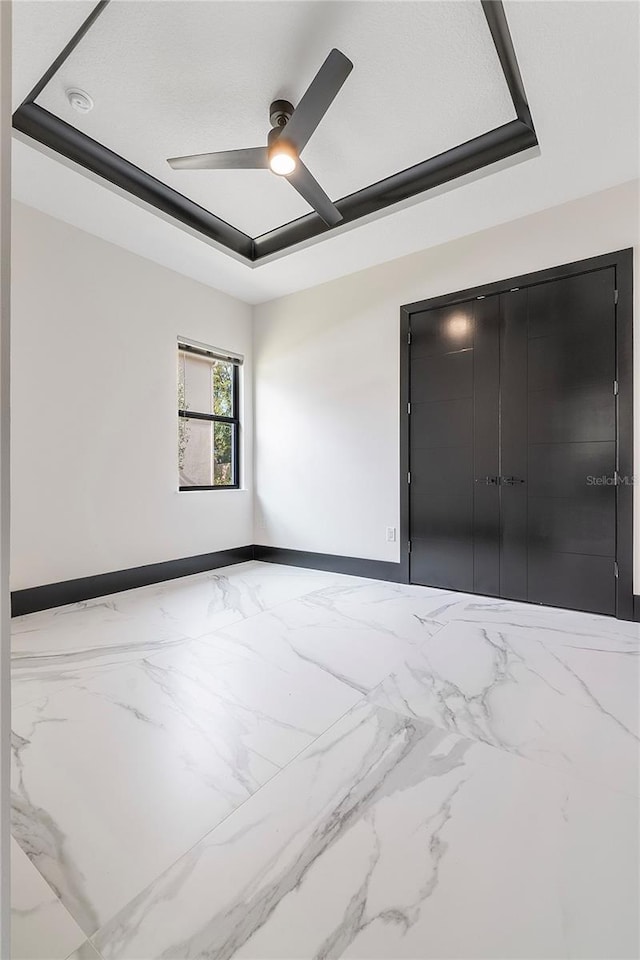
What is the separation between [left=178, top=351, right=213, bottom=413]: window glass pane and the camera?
12.6ft

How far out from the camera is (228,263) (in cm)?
346

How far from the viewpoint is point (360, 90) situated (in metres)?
2.02

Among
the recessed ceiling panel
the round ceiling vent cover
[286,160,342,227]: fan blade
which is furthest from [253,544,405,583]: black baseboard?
the round ceiling vent cover

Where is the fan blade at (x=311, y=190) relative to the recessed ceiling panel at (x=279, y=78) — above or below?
below

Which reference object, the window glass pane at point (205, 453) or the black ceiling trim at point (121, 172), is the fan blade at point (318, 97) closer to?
the black ceiling trim at point (121, 172)

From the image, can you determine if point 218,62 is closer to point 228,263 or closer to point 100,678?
point 228,263

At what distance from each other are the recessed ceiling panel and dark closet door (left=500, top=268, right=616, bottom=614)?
1.15 meters

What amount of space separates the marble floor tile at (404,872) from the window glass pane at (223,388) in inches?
135

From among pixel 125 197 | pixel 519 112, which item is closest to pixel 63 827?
pixel 125 197

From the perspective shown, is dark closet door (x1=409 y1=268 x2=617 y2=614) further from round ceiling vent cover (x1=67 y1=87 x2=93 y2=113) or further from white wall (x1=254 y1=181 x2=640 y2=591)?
round ceiling vent cover (x1=67 y1=87 x2=93 y2=113)

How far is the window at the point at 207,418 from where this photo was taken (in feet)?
12.5

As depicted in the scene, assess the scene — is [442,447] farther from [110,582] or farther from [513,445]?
[110,582]

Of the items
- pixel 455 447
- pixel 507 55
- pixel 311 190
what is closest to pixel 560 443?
pixel 455 447

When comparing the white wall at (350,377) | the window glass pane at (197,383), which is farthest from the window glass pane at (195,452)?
the white wall at (350,377)
